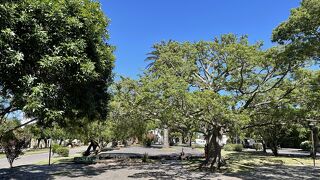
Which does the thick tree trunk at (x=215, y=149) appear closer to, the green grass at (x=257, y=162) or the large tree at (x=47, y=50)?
the green grass at (x=257, y=162)

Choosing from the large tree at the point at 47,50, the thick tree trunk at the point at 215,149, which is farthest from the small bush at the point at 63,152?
the large tree at the point at 47,50

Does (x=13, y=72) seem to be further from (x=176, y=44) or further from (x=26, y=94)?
(x=176, y=44)

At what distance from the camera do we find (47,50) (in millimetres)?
9336

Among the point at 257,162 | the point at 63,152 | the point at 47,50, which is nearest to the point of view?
the point at 47,50

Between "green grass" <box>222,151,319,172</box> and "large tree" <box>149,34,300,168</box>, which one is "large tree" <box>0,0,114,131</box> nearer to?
"large tree" <box>149,34,300,168</box>

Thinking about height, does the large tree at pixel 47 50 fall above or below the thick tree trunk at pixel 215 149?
above

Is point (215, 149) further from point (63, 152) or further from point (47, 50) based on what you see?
point (63, 152)

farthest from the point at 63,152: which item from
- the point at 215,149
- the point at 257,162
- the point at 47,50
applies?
the point at 47,50

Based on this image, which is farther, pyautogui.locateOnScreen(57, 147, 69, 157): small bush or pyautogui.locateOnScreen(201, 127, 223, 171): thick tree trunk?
pyautogui.locateOnScreen(57, 147, 69, 157): small bush

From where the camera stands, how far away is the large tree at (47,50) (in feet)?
28.5

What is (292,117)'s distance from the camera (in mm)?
18125

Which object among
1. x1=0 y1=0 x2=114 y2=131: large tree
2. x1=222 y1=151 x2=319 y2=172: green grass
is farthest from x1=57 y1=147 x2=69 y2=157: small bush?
x1=0 y1=0 x2=114 y2=131: large tree

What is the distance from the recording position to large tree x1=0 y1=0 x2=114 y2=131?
342 inches

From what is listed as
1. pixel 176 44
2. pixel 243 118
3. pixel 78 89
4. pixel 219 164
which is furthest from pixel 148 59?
pixel 78 89
